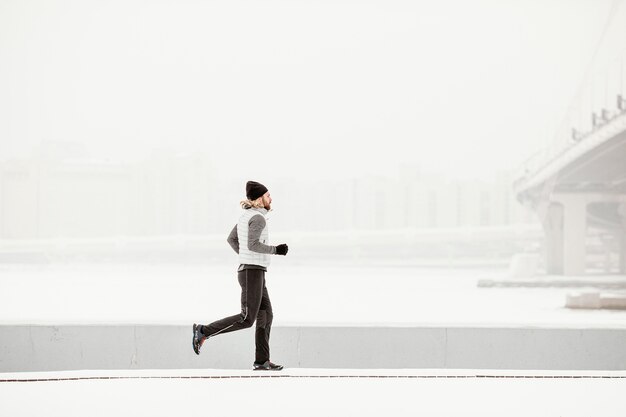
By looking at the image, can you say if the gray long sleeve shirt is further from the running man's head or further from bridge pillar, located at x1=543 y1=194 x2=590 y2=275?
bridge pillar, located at x1=543 y1=194 x2=590 y2=275

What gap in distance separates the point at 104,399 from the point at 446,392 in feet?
8.92

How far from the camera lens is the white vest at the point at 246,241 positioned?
754 cm

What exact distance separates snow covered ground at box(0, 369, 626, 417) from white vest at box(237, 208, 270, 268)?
1.03 meters

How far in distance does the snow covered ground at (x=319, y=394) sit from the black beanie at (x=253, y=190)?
5.13ft

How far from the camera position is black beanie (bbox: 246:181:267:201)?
7.57 metres

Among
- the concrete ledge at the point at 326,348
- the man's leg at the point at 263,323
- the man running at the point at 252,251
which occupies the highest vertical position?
the man running at the point at 252,251

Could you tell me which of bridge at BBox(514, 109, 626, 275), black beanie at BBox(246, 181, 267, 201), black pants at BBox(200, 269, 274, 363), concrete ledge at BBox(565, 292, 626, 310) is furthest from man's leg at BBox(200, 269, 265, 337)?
bridge at BBox(514, 109, 626, 275)

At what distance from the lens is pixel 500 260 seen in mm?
119062

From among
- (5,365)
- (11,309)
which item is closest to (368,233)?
(11,309)

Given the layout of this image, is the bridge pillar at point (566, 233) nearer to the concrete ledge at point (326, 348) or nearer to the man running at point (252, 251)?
the concrete ledge at point (326, 348)

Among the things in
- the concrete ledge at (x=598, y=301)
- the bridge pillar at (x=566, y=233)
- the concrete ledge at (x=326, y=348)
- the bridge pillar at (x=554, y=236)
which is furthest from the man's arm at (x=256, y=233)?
the bridge pillar at (x=554, y=236)

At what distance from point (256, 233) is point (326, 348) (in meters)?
2.85

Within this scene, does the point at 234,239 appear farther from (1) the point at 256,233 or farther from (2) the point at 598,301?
(2) the point at 598,301

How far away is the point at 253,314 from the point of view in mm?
7629
